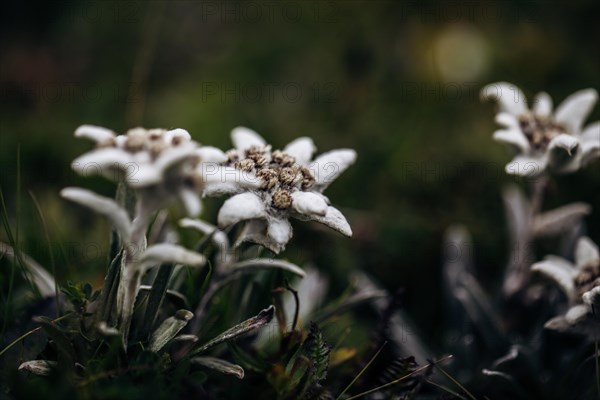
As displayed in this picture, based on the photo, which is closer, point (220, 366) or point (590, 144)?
point (220, 366)

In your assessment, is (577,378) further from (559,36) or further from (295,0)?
(295,0)

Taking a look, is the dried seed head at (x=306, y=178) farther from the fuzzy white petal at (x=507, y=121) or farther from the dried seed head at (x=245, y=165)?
the fuzzy white petal at (x=507, y=121)

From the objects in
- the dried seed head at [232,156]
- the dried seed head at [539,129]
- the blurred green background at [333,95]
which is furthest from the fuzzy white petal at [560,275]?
the dried seed head at [232,156]

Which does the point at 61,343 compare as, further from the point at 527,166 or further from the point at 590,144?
the point at 590,144

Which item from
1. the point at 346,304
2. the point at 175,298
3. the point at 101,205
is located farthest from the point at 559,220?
the point at 101,205

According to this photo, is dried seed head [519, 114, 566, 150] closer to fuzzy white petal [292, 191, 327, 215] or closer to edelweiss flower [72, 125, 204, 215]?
fuzzy white petal [292, 191, 327, 215]

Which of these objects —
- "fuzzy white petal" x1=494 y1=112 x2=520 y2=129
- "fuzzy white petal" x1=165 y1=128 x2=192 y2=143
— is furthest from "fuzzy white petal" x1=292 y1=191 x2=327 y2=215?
"fuzzy white petal" x1=494 y1=112 x2=520 y2=129

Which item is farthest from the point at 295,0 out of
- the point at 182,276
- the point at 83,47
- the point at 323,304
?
the point at 182,276
